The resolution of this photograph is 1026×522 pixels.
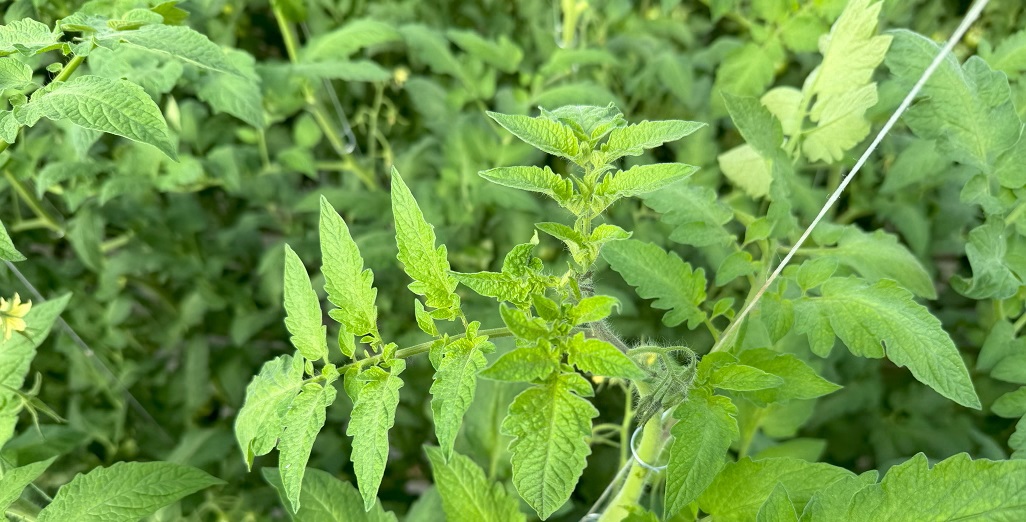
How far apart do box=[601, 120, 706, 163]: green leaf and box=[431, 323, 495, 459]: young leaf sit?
7.9 inches

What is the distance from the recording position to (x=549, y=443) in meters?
0.61

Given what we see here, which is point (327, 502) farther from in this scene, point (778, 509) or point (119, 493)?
point (778, 509)

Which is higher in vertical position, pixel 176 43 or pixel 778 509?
pixel 176 43

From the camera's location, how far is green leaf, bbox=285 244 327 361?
70cm

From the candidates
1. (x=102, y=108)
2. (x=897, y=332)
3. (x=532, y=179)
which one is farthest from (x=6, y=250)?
(x=897, y=332)

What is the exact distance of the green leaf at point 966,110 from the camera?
85 cm

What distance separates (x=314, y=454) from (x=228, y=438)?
188 mm

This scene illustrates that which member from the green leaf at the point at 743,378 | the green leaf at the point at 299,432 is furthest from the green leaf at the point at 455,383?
the green leaf at the point at 743,378

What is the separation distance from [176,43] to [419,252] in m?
0.34

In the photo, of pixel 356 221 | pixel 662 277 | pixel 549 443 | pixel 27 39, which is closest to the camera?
pixel 549 443

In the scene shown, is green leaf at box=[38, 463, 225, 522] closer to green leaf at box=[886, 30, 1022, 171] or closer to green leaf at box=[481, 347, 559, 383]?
green leaf at box=[481, 347, 559, 383]

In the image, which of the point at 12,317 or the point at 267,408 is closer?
the point at 267,408

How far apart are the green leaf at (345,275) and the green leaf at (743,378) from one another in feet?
1.11

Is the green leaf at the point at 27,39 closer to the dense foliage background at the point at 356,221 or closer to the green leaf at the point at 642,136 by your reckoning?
the dense foliage background at the point at 356,221
